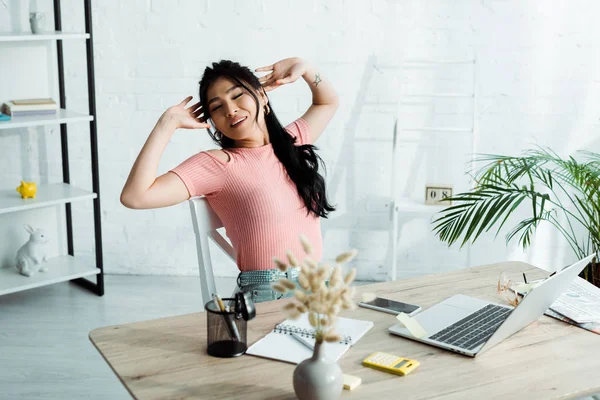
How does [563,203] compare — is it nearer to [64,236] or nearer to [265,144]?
[265,144]

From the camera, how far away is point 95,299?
3.95m

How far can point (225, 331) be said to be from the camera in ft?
5.65

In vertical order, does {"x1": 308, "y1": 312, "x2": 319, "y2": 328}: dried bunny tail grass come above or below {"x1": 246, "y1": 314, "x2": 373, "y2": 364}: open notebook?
above

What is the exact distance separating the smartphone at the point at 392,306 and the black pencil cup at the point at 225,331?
415 millimetres

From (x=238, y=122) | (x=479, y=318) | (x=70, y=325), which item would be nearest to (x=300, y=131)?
(x=238, y=122)

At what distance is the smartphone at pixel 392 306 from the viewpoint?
→ 6.48 feet

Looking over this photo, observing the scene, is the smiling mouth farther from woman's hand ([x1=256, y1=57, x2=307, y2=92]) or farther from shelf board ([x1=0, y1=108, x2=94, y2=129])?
shelf board ([x1=0, y1=108, x2=94, y2=129])

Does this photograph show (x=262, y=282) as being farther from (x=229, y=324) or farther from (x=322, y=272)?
(x=322, y=272)

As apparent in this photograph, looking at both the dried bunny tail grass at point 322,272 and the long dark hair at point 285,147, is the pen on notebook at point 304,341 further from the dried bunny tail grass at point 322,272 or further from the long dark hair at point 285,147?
the long dark hair at point 285,147

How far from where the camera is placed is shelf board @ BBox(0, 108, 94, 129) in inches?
140

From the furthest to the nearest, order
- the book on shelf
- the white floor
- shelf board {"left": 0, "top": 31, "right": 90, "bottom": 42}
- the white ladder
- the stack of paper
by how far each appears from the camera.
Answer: the white ladder < the book on shelf < shelf board {"left": 0, "top": 31, "right": 90, "bottom": 42} < the white floor < the stack of paper

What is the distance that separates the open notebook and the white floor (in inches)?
52.7

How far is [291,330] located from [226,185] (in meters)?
0.69

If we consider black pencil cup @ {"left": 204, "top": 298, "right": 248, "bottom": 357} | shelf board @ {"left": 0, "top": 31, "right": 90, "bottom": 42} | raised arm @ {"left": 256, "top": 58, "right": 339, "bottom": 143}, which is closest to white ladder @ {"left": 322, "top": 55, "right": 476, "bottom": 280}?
raised arm @ {"left": 256, "top": 58, "right": 339, "bottom": 143}
